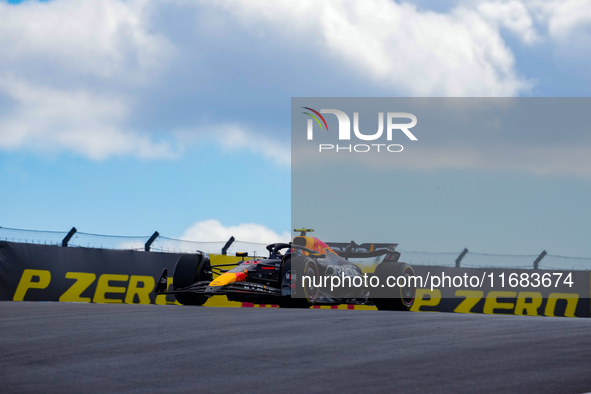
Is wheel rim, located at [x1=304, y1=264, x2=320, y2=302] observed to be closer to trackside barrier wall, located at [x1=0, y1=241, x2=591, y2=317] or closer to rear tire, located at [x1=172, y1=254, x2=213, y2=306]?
rear tire, located at [x1=172, y1=254, x2=213, y2=306]

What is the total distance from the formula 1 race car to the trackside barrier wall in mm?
3068

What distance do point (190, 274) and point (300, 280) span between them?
8.48 ft

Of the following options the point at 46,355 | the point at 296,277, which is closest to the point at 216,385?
the point at 46,355

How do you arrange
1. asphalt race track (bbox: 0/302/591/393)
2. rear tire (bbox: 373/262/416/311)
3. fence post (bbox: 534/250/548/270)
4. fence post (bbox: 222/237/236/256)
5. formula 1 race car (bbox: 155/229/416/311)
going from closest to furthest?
asphalt race track (bbox: 0/302/591/393)
formula 1 race car (bbox: 155/229/416/311)
rear tire (bbox: 373/262/416/311)
fence post (bbox: 534/250/548/270)
fence post (bbox: 222/237/236/256)

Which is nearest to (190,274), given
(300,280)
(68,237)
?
(300,280)

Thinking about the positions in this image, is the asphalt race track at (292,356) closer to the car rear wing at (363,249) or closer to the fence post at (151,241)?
the car rear wing at (363,249)

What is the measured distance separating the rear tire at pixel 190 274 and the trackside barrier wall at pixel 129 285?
3.01 metres

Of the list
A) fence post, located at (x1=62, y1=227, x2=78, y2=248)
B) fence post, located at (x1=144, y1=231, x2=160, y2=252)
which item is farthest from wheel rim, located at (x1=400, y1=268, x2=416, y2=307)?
fence post, located at (x1=62, y1=227, x2=78, y2=248)

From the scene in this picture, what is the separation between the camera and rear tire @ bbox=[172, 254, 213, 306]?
11.5 metres

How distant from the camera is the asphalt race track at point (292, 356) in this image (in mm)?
3725

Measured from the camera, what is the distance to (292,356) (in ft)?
15.3

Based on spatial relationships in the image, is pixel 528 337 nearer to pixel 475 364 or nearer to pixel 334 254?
pixel 475 364

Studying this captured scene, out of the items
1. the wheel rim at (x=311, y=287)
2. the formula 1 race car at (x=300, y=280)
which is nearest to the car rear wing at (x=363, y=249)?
the formula 1 race car at (x=300, y=280)

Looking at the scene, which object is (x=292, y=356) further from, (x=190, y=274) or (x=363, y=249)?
(x=363, y=249)
